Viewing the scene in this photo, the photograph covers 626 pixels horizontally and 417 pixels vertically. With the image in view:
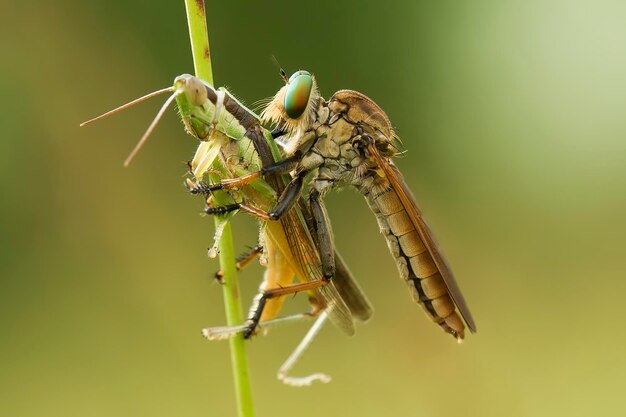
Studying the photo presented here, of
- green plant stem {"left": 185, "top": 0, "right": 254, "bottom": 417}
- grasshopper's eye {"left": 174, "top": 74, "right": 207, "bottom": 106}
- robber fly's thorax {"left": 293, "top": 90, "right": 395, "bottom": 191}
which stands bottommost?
green plant stem {"left": 185, "top": 0, "right": 254, "bottom": 417}

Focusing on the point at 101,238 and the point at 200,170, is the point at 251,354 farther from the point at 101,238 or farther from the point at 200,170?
the point at 200,170

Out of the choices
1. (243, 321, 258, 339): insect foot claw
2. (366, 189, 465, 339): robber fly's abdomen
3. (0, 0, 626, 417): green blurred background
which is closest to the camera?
(243, 321, 258, 339): insect foot claw

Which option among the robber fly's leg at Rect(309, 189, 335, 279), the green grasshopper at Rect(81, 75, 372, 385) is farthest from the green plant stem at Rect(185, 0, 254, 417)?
the robber fly's leg at Rect(309, 189, 335, 279)

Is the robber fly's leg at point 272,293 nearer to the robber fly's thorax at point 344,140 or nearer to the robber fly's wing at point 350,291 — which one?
the robber fly's wing at point 350,291

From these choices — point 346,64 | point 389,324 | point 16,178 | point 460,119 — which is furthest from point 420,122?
point 16,178

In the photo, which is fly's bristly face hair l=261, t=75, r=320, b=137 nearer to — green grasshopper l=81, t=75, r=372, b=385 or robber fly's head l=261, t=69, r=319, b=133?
robber fly's head l=261, t=69, r=319, b=133

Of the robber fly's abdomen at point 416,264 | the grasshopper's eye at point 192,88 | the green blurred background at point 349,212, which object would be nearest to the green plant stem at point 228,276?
the grasshopper's eye at point 192,88
